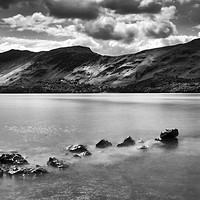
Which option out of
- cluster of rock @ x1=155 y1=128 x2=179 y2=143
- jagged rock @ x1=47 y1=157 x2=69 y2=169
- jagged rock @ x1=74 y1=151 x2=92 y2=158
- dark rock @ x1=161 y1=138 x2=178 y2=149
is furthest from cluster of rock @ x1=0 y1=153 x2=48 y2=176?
cluster of rock @ x1=155 y1=128 x2=179 y2=143

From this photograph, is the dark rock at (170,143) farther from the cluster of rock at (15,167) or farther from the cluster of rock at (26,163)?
the cluster of rock at (15,167)

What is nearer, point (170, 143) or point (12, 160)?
point (12, 160)

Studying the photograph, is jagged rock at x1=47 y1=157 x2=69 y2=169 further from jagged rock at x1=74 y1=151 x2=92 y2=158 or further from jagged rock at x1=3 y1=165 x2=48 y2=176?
jagged rock at x1=74 y1=151 x2=92 y2=158

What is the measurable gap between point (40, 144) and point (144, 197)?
24.3 metres

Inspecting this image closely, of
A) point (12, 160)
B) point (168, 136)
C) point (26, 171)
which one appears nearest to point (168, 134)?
point (168, 136)

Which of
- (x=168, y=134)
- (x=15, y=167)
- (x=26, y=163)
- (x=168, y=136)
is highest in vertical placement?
(x=168, y=134)

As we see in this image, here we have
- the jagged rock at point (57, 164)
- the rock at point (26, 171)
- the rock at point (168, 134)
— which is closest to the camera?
the rock at point (26, 171)

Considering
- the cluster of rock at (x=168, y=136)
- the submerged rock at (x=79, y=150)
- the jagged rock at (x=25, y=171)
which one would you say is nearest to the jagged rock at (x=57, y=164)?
the jagged rock at (x=25, y=171)

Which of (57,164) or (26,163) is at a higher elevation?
(57,164)

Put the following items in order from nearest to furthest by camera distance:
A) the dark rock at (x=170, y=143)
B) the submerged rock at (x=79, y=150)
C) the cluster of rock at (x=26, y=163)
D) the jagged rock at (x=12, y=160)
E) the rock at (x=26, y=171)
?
1. the rock at (x=26, y=171)
2. the cluster of rock at (x=26, y=163)
3. the jagged rock at (x=12, y=160)
4. the submerged rock at (x=79, y=150)
5. the dark rock at (x=170, y=143)

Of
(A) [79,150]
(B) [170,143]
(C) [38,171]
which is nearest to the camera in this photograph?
(C) [38,171]

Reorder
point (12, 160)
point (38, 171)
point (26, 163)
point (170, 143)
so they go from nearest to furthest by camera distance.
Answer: point (38, 171)
point (26, 163)
point (12, 160)
point (170, 143)

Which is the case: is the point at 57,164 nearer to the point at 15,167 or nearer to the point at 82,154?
the point at 15,167

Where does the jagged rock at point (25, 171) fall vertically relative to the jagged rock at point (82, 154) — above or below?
above
